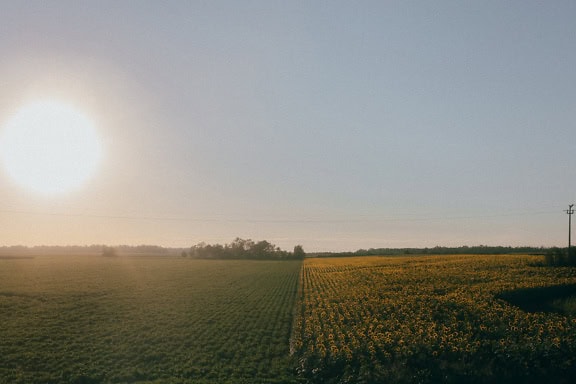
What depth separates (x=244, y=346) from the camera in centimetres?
2362

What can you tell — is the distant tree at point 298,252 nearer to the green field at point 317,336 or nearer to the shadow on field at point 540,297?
the green field at point 317,336

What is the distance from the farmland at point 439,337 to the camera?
18.6 meters

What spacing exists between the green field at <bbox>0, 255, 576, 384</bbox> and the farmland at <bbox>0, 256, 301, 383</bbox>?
0.09 meters

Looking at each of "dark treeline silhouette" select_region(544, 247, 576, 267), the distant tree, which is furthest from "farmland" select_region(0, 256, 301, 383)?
the distant tree

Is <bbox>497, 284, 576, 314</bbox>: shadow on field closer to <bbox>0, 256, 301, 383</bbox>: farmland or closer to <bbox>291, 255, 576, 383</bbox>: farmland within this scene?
<bbox>291, 255, 576, 383</bbox>: farmland

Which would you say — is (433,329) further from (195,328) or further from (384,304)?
(195,328)

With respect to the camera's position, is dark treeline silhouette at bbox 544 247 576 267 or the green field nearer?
the green field

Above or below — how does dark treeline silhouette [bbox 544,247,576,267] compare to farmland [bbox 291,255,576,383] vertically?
above

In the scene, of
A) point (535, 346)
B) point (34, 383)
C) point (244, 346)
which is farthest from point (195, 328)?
point (535, 346)

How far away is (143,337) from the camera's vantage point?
85.5ft

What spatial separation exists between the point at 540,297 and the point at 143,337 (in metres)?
29.7

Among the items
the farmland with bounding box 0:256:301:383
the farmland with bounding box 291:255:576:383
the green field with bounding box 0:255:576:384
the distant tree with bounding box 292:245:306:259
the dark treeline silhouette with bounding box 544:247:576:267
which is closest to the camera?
the farmland with bounding box 291:255:576:383

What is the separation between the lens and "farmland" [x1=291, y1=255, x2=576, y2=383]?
61.2 ft

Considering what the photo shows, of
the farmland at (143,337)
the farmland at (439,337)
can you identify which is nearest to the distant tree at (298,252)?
the farmland at (143,337)
